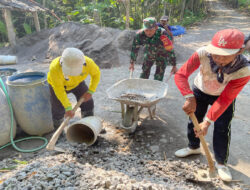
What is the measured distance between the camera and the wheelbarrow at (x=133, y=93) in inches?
135

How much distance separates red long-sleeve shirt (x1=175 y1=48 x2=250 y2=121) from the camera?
208cm

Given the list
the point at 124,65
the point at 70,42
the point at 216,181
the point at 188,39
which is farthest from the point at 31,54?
the point at 216,181

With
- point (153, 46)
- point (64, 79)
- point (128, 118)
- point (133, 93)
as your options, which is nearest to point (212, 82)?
point (128, 118)

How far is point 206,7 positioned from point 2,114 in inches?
761

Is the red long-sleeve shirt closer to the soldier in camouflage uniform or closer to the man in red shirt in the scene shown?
the man in red shirt

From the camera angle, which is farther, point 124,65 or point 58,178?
point 124,65

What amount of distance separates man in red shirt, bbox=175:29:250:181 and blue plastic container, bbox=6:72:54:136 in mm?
2167

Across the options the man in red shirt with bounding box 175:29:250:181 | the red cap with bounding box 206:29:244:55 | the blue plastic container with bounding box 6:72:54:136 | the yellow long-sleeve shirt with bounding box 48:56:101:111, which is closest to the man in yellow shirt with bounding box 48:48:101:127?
the yellow long-sleeve shirt with bounding box 48:56:101:111

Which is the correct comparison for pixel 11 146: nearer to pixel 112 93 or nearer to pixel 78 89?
pixel 78 89

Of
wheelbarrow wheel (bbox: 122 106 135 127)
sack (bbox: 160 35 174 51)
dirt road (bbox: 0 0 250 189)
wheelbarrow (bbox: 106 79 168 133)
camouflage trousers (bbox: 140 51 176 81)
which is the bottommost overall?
dirt road (bbox: 0 0 250 189)

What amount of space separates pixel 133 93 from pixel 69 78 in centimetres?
126

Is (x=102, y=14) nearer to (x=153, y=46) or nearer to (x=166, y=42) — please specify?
(x=153, y=46)

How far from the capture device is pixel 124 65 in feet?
27.3

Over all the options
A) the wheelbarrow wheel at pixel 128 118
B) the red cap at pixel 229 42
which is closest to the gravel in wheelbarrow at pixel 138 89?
the wheelbarrow wheel at pixel 128 118
